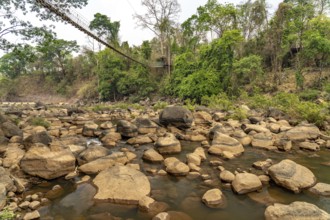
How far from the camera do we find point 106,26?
29750 mm

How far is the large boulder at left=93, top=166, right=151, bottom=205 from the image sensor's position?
398 cm

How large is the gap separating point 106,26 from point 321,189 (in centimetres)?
3068

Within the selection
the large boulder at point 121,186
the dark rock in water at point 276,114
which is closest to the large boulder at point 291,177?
the large boulder at point 121,186

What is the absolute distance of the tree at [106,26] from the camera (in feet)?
95.7

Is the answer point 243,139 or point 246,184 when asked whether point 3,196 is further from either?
point 243,139

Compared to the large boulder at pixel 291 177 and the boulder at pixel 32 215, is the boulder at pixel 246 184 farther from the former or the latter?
the boulder at pixel 32 215

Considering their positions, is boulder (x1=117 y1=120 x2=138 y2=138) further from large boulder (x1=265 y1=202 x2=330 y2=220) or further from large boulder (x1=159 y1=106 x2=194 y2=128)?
large boulder (x1=265 y1=202 x2=330 y2=220)

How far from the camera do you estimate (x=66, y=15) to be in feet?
26.6

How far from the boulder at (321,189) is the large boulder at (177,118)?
5.32m

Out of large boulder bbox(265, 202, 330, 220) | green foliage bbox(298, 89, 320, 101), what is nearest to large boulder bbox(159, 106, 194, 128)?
large boulder bbox(265, 202, 330, 220)

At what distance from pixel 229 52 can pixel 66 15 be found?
13158 millimetres

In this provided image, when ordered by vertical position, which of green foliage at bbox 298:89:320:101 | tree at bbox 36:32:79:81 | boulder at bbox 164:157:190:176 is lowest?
boulder at bbox 164:157:190:176

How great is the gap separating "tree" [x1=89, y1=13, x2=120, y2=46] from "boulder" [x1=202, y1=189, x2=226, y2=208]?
92.5ft

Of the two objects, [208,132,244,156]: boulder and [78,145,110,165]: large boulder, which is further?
[208,132,244,156]: boulder
